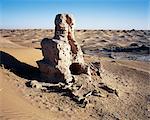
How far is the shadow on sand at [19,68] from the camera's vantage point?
16750mm

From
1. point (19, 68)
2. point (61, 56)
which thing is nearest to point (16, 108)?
point (61, 56)

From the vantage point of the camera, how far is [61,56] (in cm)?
1540

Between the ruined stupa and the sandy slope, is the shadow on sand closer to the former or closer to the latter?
the ruined stupa

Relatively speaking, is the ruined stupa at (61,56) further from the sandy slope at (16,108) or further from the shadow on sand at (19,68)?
the sandy slope at (16,108)

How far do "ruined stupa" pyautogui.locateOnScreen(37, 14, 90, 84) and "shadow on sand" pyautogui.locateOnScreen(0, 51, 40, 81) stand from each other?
41.8 inches

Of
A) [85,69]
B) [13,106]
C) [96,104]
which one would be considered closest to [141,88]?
[85,69]

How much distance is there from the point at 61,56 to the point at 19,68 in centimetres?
351

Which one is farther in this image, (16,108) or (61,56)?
(61,56)

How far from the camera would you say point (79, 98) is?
45.8ft

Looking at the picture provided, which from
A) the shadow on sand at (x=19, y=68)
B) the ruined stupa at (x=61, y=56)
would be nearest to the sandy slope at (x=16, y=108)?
the ruined stupa at (x=61, y=56)

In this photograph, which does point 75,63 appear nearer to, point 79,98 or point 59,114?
point 79,98

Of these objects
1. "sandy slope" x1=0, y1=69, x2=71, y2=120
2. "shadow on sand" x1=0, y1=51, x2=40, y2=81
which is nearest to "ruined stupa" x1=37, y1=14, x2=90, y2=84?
"shadow on sand" x1=0, y1=51, x2=40, y2=81

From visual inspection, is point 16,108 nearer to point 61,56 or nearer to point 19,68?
point 61,56

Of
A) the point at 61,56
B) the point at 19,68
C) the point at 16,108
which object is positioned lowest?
the point at 16,108
